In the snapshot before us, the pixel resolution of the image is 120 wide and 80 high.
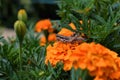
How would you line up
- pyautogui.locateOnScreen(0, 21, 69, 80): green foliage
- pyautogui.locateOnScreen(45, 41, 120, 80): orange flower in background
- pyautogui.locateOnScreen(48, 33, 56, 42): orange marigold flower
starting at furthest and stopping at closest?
1. pyautogui.locateOnScreen(48, 33, 56, 42): orange marigold flower
2. pyautogui.locateOnScreen(0, 21, 69, 80): green foliage
3. pyautogui.locateOnScreen(45, 41, 120, 80): orange flower in background

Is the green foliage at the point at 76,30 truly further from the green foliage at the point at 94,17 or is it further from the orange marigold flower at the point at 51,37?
the orange marigold flower at the point at 51,37

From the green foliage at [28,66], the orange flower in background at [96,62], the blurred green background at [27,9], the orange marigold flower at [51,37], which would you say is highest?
the orange flower in background at [96,62]

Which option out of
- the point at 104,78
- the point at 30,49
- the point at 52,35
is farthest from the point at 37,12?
the point at 104,78

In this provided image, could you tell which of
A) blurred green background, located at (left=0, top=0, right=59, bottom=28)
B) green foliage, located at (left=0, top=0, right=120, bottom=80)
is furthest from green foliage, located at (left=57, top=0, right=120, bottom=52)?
blurred green background, located at (left=0, top=0, right=59, bottom=28)

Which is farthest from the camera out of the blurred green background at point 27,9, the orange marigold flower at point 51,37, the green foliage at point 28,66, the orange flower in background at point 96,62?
the blurred green background at point 27,9

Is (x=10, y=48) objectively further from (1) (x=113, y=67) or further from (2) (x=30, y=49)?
(1) (x=113, y=67)

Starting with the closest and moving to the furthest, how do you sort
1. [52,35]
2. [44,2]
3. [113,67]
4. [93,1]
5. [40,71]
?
[113,67]
[40,71]
[93,1]
[52,35]
[44,2]

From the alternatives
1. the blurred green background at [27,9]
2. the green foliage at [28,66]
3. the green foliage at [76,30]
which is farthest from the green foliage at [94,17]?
the blurred green background at [27,9]

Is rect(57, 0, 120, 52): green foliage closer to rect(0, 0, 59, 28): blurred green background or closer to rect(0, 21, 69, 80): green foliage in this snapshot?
rect(0, 21, 69, 80): green foliage
